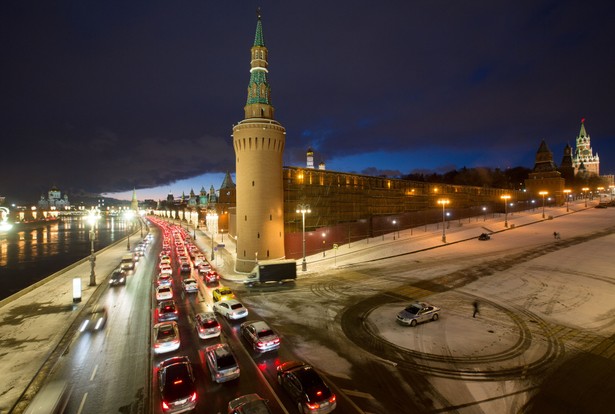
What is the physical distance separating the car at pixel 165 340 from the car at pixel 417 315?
1385cm

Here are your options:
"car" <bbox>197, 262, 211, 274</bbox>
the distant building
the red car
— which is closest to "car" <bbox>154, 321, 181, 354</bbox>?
the red car

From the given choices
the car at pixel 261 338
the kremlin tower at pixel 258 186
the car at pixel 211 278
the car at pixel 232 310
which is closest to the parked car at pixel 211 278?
the car at pixel 211 278

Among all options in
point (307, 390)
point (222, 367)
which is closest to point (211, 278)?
point (222, 367)

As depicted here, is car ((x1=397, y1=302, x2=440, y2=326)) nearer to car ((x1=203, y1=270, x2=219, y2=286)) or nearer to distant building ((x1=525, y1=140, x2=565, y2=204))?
car ((x1=203, y1=270, x2=219, y2=286))

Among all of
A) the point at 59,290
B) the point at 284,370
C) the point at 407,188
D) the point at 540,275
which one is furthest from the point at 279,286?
the point at 407,188

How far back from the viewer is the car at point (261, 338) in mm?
16797

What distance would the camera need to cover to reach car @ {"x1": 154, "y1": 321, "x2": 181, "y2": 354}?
1684cm

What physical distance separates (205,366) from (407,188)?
2405 inches

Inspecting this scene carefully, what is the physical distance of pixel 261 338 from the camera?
16984mm

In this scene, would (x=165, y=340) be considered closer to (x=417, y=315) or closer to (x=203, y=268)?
(x=417, y=315)

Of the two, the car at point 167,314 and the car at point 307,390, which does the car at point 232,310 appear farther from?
the car at point 307,390

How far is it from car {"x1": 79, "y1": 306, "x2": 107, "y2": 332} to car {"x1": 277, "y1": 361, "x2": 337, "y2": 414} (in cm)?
1575

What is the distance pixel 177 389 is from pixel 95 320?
14887mm

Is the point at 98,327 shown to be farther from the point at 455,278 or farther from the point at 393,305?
the point at 455,278
